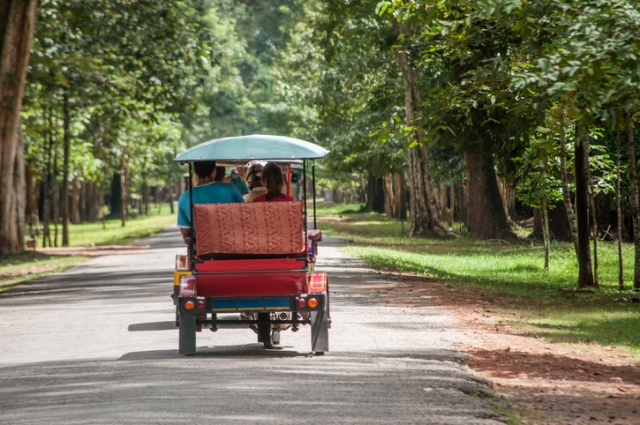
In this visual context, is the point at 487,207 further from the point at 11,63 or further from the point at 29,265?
the point at 11,63

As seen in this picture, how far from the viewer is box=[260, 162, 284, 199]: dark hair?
36.0 feet

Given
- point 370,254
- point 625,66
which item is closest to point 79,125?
point 370,254

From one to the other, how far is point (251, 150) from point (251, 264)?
1187mm

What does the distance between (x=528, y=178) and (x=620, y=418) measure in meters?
14.2

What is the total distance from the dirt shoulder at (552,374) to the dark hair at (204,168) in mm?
3288

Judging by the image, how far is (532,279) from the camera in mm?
20578

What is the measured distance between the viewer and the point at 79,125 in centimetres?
3962

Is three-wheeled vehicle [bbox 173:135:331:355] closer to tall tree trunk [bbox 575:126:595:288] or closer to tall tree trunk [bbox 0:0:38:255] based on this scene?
tall tree trunk [bbox 575:126:595:288]

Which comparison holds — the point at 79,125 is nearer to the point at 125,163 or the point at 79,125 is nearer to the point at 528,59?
the point at 125,163

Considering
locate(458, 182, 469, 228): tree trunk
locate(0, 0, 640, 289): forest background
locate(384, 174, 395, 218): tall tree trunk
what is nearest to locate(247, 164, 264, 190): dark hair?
locate(0, 0, 640, 289): forest background

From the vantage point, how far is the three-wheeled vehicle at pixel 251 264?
10.5 meters

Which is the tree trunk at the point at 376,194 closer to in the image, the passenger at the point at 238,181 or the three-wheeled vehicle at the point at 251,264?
the passenger at the point at 238,181

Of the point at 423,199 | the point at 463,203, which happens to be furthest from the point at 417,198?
the point at 463,203

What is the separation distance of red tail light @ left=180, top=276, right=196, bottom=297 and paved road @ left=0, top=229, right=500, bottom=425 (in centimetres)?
64
